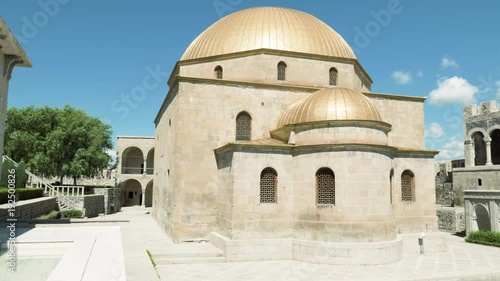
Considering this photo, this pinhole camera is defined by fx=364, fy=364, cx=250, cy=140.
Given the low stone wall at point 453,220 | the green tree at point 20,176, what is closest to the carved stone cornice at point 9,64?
the green tree at point 20,176

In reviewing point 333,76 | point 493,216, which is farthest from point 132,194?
point 493,216

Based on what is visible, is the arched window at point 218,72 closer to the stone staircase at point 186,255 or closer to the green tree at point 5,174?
the stone staircase at point 186,255

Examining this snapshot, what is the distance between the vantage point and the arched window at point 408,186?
587 inches

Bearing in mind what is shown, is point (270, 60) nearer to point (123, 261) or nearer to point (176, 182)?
point (176, 182)

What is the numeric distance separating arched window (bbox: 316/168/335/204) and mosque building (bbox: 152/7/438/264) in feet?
0.11

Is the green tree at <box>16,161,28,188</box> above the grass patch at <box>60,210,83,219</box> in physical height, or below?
above

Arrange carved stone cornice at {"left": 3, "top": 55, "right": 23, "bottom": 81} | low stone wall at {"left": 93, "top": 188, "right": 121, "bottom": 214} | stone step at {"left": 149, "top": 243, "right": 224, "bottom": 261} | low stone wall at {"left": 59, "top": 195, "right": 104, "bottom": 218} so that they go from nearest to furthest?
1. carved stone cornice at {"left": 3, "top": 55, "right": 23, "bottom": 81}
2. stone step at {"left": 149, "top": 243, "right": 224, "bottom": 261}
3. low stone wall at {"left": 59, "top": 195, "right": 104, "bottom": 218}
4. low stone wall at {"left": 93, "top": 188, "right": 121, "bottom": 214}

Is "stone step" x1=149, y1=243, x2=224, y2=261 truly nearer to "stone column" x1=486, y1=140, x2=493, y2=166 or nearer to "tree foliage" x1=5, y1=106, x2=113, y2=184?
"tree foliage" x1=5, y1=106, x2=113, y2=184

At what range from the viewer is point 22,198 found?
722 inches

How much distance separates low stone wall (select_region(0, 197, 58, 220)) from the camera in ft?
47.4

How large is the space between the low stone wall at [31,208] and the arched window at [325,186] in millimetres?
12024

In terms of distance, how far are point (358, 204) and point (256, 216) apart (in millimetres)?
3469

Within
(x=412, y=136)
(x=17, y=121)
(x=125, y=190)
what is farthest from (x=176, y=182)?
(x=125, y=190)

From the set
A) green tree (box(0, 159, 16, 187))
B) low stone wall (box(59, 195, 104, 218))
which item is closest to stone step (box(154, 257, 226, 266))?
green tree (box(0, 159, 16, 187))
